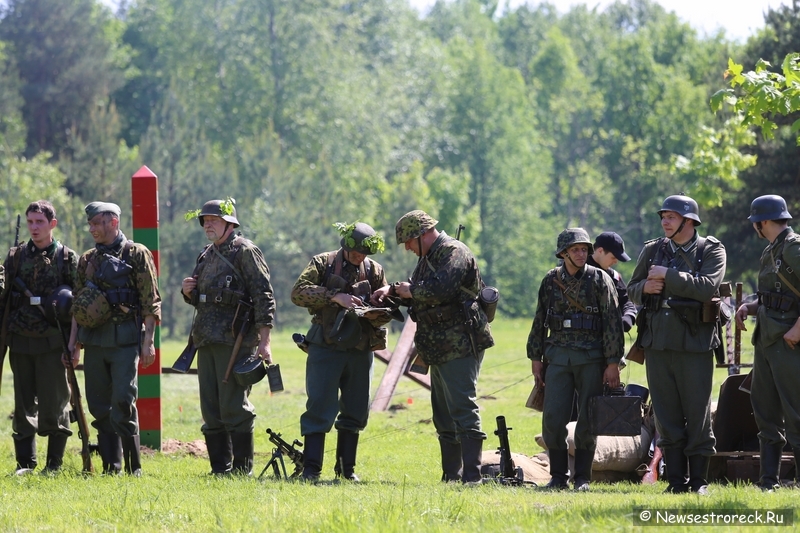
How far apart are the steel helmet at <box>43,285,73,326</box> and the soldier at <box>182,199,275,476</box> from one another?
1066mm

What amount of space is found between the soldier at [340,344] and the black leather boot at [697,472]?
2808 mm

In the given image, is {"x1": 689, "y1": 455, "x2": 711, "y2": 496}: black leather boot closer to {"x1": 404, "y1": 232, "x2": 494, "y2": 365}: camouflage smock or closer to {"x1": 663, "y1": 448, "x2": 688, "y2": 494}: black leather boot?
{"x1": 663, "y1": 448, "x2": 688, "y2": 494}: black leather boot

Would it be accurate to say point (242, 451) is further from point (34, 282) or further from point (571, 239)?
point (571, 239)

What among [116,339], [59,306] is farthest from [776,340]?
[59,306]

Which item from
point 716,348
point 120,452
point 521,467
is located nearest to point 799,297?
point 716,348

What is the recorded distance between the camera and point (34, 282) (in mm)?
10773

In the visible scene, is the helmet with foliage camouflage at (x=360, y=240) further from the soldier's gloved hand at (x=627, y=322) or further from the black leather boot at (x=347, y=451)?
the soldier's gloved hand at (x=627, y=322)

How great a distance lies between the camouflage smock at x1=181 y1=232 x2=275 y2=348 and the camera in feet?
33.4

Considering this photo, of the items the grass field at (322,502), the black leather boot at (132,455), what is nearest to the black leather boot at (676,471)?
the grass field at (322,502)

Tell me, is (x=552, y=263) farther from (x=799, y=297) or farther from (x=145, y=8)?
(x=799, y=297)

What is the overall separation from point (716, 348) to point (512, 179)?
5903 cm

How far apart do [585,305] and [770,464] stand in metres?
1.95

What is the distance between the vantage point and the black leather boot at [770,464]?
30.9ft

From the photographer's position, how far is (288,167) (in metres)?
53.7
